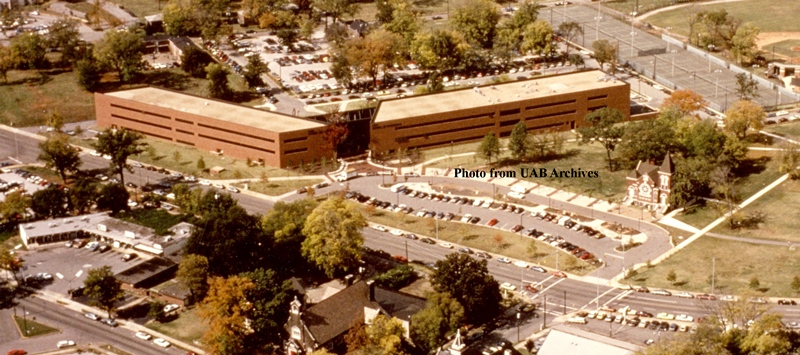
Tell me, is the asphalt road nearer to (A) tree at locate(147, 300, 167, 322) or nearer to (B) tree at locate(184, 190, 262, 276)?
(A) tree at locate(147, 300, 167, 322)

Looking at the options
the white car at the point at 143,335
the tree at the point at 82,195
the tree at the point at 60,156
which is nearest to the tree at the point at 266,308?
the white car at the point at 143,335

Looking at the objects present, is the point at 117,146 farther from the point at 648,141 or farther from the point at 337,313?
the point at 648,141

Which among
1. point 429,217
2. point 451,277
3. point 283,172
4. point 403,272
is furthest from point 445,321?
point 283,172

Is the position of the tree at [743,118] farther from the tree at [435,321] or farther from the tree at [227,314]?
the tree at [227,314]

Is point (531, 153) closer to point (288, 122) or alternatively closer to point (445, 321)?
point (288, 122)

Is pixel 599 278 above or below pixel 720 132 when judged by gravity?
below

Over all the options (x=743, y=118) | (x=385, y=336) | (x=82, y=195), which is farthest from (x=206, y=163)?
(x=743, y=118)
